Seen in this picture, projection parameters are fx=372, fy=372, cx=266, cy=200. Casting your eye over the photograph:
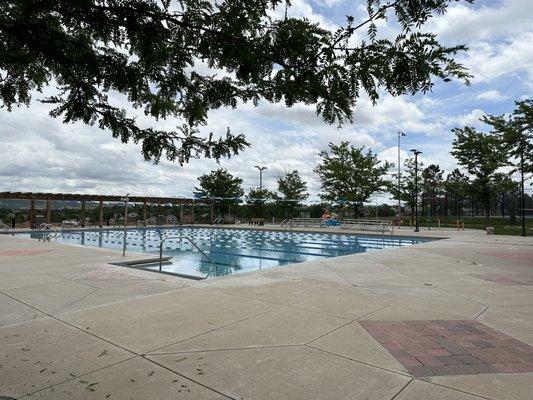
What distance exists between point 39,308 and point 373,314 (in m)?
4.68

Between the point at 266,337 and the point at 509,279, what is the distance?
629cm

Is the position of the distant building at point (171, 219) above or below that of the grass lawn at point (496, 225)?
above

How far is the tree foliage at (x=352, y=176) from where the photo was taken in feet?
116

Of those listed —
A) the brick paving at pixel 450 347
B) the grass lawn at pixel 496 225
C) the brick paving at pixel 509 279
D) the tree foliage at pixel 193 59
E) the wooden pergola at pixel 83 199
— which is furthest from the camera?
the wooden pergola at pixel 83 199

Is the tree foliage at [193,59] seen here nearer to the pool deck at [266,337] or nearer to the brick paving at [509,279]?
the pool deck at [266,337]

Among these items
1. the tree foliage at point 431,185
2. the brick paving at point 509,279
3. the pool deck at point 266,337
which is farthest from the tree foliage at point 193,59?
the tree foliage at point 431,185

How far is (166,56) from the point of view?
236 cm

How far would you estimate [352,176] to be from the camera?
36000 millimetres

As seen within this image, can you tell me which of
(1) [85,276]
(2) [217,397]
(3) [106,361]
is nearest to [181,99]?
(2) [217,397]

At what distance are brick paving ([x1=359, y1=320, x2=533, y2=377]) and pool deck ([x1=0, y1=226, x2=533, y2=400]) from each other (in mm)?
17

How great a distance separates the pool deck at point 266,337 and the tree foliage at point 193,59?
187 cm

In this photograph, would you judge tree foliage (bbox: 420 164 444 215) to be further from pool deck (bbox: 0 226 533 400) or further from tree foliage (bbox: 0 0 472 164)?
tree foliage (bbox: 0 0 472 164)

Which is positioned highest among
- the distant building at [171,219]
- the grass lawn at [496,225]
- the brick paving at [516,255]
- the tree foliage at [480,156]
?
the tree foliage at [480,156]

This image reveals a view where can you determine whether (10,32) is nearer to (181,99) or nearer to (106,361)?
(181,99)
